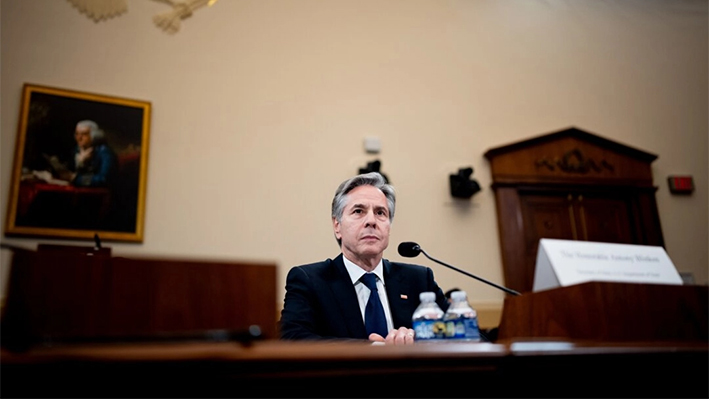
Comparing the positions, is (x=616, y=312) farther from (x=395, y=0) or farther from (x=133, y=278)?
(x=395, y=0)

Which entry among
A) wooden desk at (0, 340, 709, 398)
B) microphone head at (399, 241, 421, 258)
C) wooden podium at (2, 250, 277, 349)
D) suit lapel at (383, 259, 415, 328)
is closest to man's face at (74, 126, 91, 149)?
suit lapel at (383, 259, 415, 328)

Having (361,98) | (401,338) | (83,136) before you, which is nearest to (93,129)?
(83,136)

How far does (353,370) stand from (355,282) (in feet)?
4.05

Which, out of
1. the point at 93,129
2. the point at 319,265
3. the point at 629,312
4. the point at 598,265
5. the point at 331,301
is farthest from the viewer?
the point at 93,129

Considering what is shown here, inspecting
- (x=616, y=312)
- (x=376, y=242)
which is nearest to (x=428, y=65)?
(x=376, y=242)

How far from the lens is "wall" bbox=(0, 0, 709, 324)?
4.23 m

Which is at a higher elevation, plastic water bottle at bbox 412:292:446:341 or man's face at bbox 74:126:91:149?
man's face at bbox 74:126:91:149

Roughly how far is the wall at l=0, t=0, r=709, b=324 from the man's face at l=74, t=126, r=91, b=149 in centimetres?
34

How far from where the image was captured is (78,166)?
4.06 m

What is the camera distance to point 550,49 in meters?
5.61

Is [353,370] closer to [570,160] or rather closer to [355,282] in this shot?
[355,282]

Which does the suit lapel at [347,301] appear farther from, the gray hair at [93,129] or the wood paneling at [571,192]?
the wood paneling at [571,192]

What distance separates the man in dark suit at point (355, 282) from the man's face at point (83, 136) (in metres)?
2.55

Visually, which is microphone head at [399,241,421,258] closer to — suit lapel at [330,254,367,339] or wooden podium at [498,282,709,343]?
suit lapel at [330,254,367,339]
